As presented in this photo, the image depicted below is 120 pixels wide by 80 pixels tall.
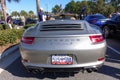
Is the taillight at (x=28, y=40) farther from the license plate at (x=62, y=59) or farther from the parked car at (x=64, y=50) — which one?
the license plate at (x=62, y=59)

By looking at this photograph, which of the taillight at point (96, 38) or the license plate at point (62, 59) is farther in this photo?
the taillight at point (96, 38)

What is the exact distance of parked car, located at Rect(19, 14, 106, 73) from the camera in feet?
16.3

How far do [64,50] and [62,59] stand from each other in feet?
0.69

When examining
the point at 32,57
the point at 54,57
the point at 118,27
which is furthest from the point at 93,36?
the point at 118,27

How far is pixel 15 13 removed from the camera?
137 metres

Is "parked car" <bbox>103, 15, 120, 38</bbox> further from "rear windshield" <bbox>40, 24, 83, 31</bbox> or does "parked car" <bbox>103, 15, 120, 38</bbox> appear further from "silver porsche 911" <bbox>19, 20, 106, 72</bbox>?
"silver porsche 911" <bbox>19, 20, 106, 72</bbox>

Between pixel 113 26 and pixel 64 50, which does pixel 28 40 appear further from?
pixel 113 26

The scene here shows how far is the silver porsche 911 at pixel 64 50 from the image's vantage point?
4973 millimetres

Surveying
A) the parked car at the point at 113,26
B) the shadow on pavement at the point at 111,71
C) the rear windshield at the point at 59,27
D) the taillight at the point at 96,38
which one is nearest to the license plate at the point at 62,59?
the taillight at the point at 96,38

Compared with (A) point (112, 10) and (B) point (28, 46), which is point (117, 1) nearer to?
(A) point (112, 10)

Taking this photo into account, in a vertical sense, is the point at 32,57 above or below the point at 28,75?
above

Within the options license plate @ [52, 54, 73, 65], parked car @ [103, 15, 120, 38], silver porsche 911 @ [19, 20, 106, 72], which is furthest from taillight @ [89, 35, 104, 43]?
parked car @ [103, 15, 120, 38]

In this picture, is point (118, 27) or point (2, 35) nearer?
point (2, 35)

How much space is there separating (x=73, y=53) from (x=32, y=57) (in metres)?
0.89
